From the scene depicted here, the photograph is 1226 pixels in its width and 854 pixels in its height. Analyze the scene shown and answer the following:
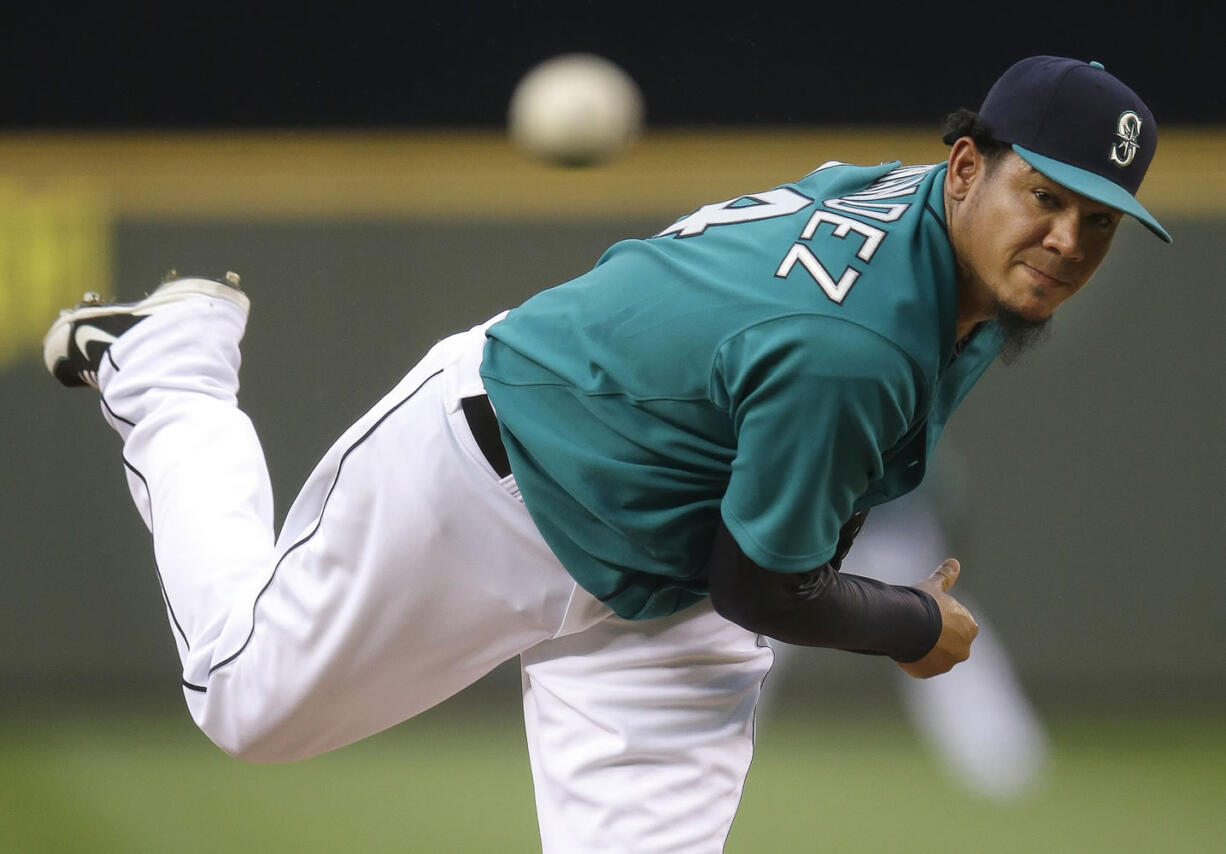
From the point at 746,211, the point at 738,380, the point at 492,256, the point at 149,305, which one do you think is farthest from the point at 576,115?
the point at 738,380

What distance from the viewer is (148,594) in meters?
3.29

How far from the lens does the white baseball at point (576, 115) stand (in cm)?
278

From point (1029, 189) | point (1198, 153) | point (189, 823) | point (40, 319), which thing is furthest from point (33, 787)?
point (1198, 153)

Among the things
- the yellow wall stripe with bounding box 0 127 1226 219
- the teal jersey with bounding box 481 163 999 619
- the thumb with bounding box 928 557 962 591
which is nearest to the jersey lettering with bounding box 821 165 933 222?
the teal jersey with bounding box 481 163 999 619

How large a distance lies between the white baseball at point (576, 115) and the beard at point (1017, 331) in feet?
4.95

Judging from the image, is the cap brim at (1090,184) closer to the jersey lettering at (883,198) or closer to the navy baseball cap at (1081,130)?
the navy baseball cap at (1081,130)

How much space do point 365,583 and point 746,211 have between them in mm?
521

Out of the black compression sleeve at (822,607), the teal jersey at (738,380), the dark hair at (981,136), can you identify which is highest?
the dark hair at (981,136)

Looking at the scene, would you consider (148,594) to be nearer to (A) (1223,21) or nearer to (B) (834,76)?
(B) (834,76)

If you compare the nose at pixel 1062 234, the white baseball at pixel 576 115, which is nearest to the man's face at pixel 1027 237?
the nose at pixel 1062 234

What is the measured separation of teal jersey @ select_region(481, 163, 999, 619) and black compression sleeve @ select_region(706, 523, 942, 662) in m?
0.04

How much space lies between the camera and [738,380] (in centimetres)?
122

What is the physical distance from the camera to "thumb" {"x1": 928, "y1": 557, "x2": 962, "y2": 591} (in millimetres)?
1544

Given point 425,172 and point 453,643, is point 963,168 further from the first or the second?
point 425,172
